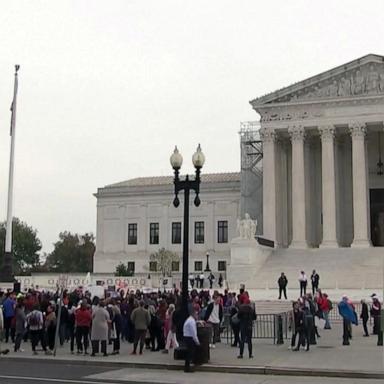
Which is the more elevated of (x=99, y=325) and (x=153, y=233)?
(x=153, y=233)

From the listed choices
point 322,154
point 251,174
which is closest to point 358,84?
point 322,154

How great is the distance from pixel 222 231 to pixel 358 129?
74.9 feet

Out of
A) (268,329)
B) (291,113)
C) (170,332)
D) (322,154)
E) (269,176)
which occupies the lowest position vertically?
(268,329)

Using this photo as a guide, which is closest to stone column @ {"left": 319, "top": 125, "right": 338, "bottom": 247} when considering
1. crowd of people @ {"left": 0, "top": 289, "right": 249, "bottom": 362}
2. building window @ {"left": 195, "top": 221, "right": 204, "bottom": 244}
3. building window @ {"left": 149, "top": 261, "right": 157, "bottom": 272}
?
building window @ {"left": 195, "top": 221, "right": 204, "bottom": 244}

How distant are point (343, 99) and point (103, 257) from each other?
34579mm

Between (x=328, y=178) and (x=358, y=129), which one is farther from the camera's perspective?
(x=328, y=178)

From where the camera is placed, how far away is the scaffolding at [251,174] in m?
65.4

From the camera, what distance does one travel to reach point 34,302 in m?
20.5

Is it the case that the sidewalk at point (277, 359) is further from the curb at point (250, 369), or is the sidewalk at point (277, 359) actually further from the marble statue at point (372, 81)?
the marble statue at point (372, 81)

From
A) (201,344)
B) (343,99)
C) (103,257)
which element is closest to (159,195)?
(103,257)

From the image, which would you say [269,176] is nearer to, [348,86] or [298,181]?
[298,181]

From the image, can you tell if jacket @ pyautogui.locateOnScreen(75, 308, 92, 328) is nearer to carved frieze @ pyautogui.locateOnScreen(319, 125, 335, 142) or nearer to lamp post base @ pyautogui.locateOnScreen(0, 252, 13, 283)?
lamp post base @ pyautogui.locateOnScreen(0, 252, 13, 283)

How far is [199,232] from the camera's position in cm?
7425

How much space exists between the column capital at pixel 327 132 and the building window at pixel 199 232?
72.3 feet
